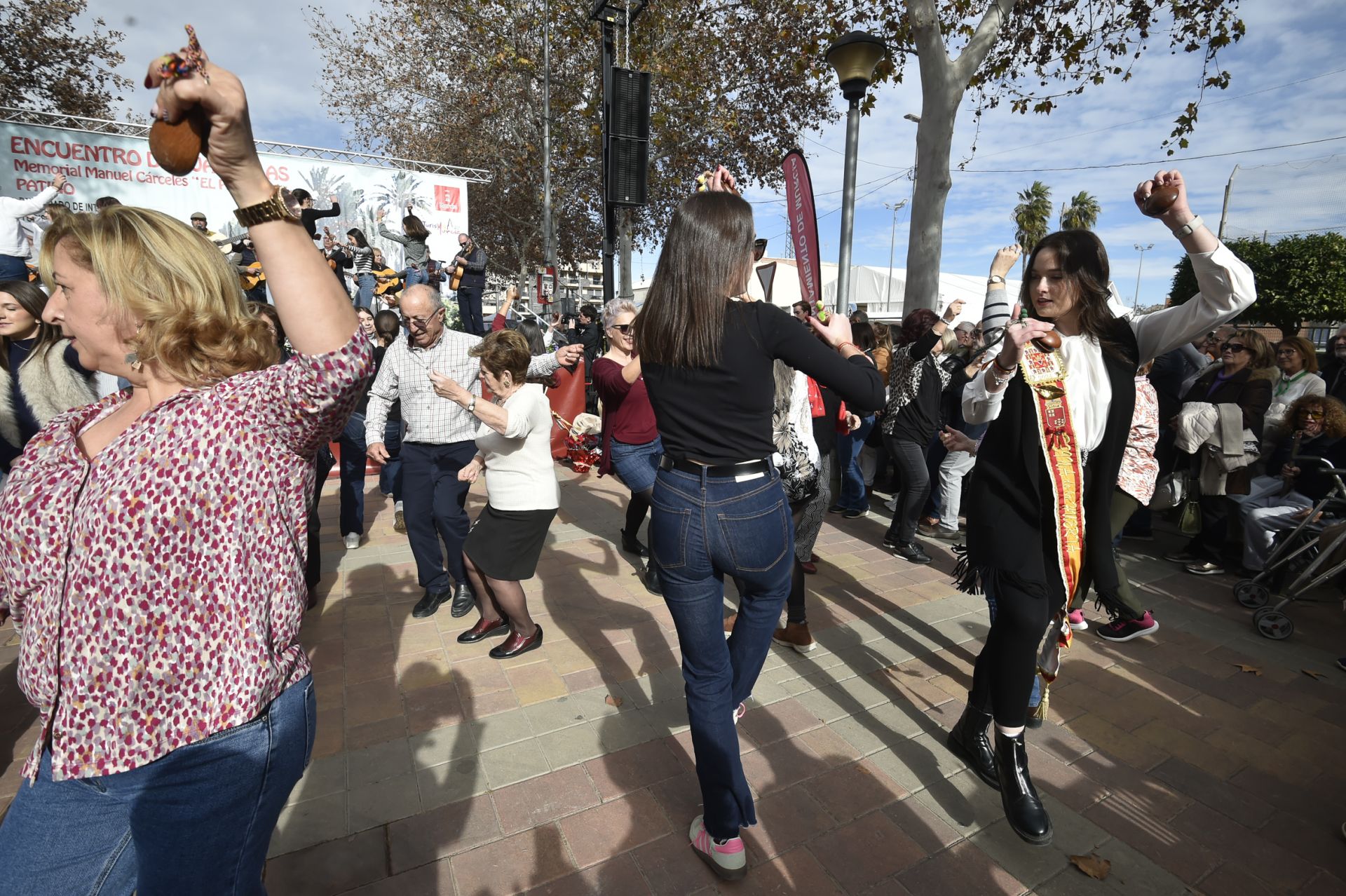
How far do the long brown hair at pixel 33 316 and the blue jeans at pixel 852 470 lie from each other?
5.56 metres

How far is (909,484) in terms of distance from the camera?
5.41 metres

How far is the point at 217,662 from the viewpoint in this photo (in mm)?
1142

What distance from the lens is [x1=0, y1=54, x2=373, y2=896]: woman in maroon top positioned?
110 cm

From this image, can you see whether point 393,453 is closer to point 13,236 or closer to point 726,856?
point 13,236

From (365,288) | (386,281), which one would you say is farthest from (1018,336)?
(365,288)

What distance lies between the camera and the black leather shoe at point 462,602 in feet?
13.5

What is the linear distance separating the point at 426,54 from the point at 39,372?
65.4ft

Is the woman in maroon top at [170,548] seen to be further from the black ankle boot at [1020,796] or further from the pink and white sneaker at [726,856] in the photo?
the black ankle boot at [1020,796]

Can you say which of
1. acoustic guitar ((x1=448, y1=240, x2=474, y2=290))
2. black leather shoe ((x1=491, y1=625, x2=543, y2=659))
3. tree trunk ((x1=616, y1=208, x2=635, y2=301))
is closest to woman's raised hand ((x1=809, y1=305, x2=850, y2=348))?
black leather shoe ((x1=491, y1=625, x2=543, y2=659))

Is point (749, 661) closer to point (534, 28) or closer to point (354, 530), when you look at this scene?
point (354, 530)

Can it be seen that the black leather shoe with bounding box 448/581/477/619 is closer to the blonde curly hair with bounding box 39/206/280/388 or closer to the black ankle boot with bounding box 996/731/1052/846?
the black ankle boot with bounding box 996/731/1052/846

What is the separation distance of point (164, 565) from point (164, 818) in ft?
1.52

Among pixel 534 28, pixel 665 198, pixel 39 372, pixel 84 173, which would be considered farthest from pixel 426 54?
pixel 39 372

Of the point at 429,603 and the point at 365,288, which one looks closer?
the point at 429,603
